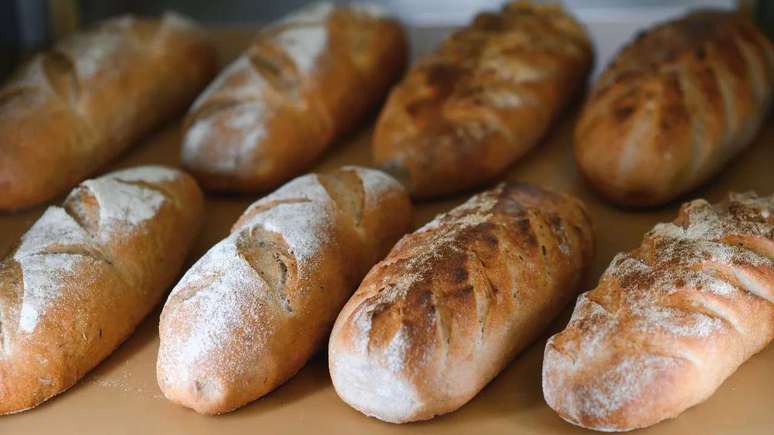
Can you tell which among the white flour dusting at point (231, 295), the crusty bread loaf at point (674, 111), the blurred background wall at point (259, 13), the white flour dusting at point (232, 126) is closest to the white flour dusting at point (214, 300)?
the white flour dusting at point (231, 295)

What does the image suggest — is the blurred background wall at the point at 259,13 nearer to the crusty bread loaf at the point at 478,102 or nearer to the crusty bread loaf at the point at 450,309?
the crusty bread loaf at the point at 478,102

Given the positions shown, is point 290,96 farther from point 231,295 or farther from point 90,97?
point 231,295

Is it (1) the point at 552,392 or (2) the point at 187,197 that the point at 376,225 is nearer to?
(2) the point at 187,197

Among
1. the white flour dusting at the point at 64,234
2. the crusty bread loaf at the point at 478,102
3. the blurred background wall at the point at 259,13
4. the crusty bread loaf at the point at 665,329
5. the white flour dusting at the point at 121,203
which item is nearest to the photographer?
the crusty bread loaf at the point at 665,329

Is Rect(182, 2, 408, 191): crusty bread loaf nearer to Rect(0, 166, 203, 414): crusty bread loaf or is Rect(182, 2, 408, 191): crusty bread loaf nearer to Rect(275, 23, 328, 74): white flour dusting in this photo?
Rect(275, 23, 328, 74): white flour dusting

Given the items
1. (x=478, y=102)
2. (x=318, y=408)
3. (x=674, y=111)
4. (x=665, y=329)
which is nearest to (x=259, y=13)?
(x=478, y=102)

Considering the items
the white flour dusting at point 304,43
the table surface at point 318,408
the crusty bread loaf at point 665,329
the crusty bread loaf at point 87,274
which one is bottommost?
the table surface at point 318,408
